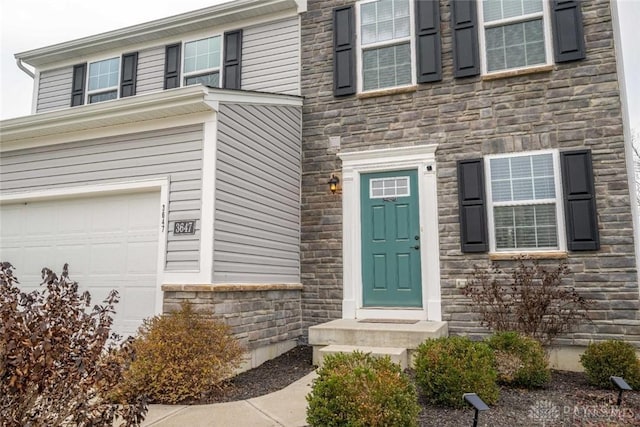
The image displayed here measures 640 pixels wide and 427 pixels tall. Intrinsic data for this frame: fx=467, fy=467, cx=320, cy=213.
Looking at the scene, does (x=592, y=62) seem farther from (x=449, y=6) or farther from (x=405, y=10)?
(x=405, y=10)

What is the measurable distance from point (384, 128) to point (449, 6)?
199 cm

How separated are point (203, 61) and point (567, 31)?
221 inches

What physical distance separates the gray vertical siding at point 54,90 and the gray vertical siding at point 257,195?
204 inches

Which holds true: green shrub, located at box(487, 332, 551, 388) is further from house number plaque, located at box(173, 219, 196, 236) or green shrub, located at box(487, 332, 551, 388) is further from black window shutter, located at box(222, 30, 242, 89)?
black window shutter, located at box(222, 30, 242, 89)

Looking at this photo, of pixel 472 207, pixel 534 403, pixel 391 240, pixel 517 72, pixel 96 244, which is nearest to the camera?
pixel 534 403

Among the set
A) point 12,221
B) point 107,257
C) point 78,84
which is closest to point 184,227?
point 107,257

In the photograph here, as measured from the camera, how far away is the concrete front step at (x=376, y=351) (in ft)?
15.3

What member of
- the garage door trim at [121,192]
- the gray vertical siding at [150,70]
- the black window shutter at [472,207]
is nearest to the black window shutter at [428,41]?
the black window shutter at [472,207]

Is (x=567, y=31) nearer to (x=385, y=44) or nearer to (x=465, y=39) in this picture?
(x=465, y=39)

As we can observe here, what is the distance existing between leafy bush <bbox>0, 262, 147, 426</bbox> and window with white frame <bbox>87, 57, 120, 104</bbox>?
24.0 ft

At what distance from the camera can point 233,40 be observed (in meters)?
7.93

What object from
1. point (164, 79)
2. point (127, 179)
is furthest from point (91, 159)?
point (164, 79)

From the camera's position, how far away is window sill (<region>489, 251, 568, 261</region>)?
565 cm

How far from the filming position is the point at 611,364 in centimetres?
447
